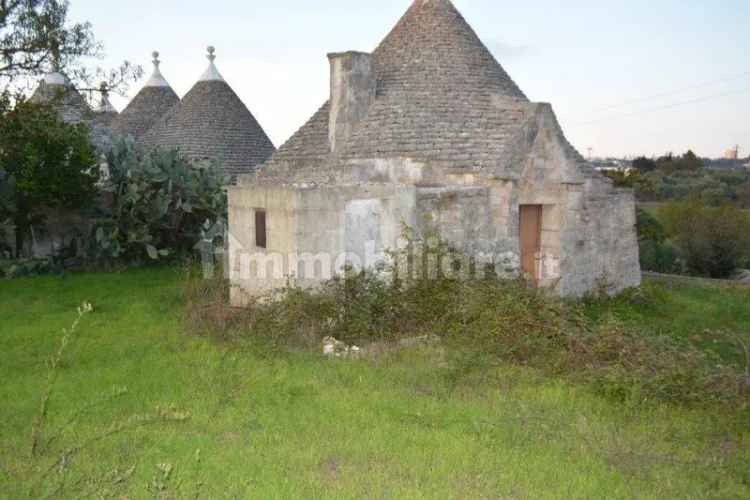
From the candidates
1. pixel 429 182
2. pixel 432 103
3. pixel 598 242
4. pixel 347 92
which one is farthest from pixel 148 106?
Answer: pixel 598 242

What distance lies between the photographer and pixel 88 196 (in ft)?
42.4

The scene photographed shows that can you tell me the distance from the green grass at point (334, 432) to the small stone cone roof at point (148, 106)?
15.2 metres

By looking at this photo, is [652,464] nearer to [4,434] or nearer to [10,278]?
[4,434]

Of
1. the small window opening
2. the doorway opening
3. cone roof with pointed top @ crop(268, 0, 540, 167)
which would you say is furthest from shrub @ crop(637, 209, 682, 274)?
the small window opening

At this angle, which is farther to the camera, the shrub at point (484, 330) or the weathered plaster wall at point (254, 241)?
the weathered plaster wall at point (254, 241)

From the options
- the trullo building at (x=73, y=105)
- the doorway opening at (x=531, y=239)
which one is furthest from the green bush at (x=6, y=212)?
the doorway opening at (x=531, y=239)

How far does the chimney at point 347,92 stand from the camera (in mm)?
9945

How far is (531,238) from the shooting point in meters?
10.1

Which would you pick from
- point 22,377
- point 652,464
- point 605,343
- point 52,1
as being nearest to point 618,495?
point 652,464

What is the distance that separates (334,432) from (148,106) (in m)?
19.4

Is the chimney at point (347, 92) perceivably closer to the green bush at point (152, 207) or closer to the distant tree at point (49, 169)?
the green bush at point (152, 207)

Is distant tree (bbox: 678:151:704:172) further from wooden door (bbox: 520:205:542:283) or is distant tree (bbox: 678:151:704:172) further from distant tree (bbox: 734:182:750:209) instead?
wooden door (bbox: 520:205:542:283)

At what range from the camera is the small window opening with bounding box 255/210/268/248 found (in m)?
9.30

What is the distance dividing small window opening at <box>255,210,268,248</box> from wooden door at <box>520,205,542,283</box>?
381cm
